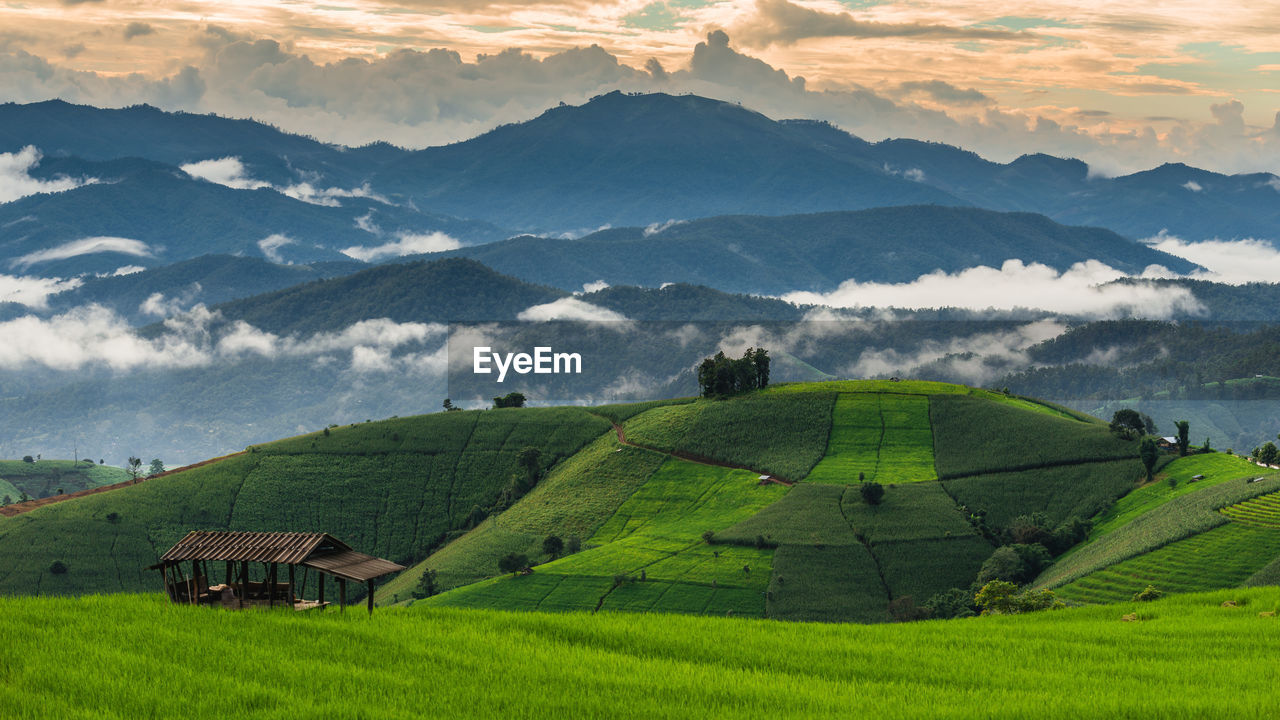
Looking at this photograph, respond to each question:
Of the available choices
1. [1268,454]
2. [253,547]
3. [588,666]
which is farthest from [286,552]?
[1268,454]

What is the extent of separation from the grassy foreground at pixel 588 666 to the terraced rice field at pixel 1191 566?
242 feet

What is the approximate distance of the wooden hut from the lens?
5522cm

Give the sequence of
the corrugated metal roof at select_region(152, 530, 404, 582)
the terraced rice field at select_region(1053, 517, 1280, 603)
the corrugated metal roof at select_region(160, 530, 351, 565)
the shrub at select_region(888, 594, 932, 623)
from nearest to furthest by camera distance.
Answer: the corrugated metal roof at select_region(152, 530, 404, 582), the corrugated metal roof at select_region(160, 530, 351, 565), the terraced rice field at select_region(1053, 517, 1280, 603), the shrub at select_region(888, 594, 932, 623)

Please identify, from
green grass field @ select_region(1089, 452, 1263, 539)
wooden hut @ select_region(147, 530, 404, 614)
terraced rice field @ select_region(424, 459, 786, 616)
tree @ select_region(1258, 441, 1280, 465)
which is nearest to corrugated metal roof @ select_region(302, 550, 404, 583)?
wooden hut @ select_region(147, 530, 404, 614)

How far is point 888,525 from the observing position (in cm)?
19400

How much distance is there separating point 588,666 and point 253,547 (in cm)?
1871

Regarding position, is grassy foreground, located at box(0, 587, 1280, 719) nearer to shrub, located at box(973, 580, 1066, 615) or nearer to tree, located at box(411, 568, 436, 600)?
shrub, located at box(973, 580, 1066, 615)

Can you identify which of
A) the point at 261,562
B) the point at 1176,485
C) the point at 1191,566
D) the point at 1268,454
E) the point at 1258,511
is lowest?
the point at 1176,485

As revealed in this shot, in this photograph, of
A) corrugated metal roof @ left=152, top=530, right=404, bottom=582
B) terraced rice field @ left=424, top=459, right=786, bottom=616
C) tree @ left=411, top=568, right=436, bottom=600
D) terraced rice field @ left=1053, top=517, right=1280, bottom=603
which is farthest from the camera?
tree @ left=411, top=568, right=436, bottom=600

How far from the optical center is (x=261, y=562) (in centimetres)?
5766

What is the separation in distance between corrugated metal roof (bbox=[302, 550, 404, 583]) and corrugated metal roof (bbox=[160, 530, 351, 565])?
39cm

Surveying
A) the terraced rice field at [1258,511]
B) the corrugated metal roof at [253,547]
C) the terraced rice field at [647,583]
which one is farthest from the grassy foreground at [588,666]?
the terraced rice field at [647,583]

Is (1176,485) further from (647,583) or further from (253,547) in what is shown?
(253,547)

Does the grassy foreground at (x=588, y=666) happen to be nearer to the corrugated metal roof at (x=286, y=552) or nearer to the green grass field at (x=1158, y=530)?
the corrugated metal roof at (x=286, y=552)
